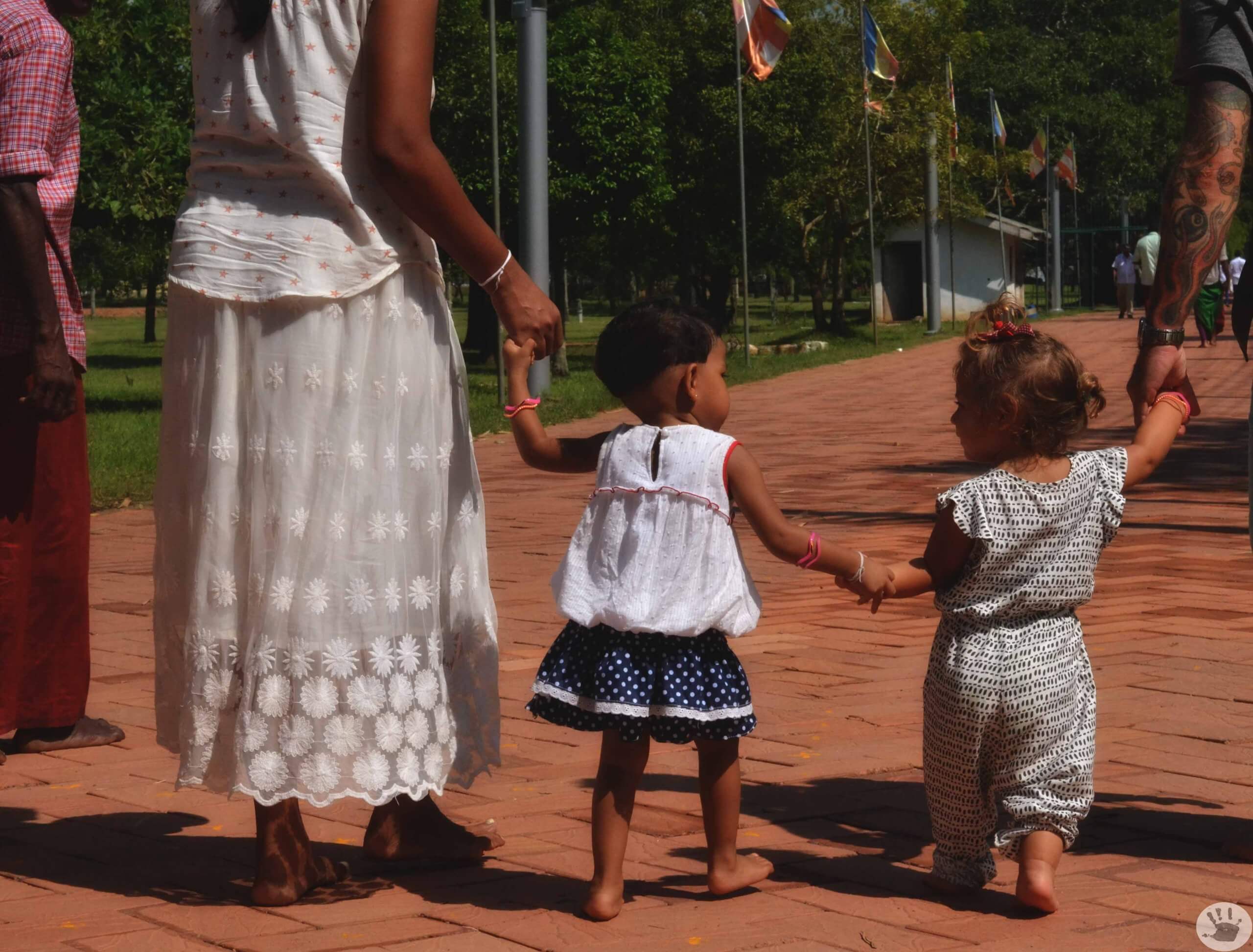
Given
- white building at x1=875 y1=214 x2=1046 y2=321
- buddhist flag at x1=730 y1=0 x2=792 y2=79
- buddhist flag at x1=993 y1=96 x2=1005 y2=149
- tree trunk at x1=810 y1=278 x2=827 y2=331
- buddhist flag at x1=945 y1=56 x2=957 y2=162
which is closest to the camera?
buddhist flag at x1=730 y1=0 x2=792 y2=79

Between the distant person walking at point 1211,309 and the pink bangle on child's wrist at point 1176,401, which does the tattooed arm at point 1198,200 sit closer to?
the pink bangle on child's wrist at point 1176,401

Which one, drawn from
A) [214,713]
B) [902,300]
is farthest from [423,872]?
[902,300]

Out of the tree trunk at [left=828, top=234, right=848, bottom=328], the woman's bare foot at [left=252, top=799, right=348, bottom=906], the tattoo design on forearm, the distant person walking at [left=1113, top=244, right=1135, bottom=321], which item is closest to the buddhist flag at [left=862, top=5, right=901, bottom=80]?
the tree trunk at [left=828, top=234, right=848, bottom=328]

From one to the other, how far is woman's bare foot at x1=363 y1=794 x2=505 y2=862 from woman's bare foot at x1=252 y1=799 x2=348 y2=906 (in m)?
0.27

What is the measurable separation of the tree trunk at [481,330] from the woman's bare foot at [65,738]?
21341mm

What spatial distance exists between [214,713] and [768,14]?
20973 mm

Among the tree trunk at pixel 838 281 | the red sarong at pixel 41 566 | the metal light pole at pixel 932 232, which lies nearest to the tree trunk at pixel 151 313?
the tree trunk at pixel 838 281

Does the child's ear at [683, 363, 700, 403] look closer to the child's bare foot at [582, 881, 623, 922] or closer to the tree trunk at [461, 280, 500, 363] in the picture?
the child's bare foot at [582, 881, 623, 922]

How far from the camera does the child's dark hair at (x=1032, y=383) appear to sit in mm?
3092

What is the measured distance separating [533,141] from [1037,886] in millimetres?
14957

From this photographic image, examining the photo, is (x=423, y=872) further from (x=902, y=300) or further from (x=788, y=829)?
(x=902, y=300)

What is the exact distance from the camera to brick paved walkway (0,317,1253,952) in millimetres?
2943

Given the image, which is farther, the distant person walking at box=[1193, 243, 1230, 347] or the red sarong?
the distant person walking at box=[1193, 243, 1230, 347]

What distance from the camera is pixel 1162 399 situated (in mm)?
3414
